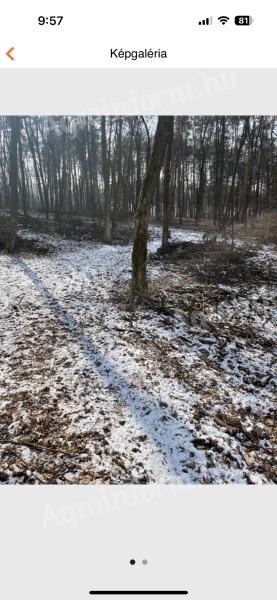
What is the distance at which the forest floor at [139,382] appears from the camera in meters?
3.09

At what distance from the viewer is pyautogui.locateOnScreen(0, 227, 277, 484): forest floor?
3092mm

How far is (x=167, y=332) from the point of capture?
580 cm

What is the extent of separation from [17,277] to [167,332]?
5469 mm
